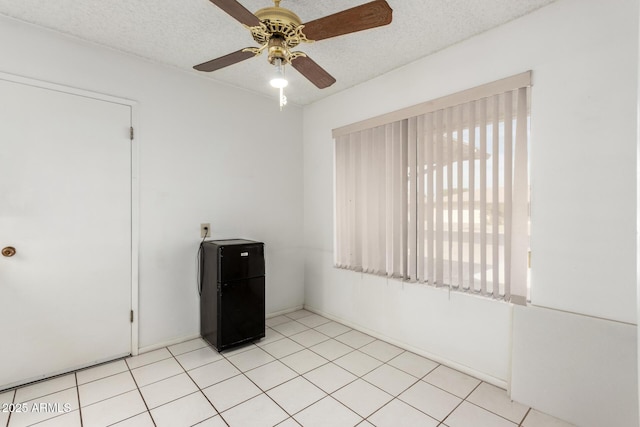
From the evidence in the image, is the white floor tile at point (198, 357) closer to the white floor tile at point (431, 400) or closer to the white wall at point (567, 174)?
the white floor tile at point (431, 400)

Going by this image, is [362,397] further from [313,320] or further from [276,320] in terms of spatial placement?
[276,320]

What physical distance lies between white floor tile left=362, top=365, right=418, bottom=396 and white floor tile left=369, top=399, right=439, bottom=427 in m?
0.15

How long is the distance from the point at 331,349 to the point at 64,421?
1.93 meters

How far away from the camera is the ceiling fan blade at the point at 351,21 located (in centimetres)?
140

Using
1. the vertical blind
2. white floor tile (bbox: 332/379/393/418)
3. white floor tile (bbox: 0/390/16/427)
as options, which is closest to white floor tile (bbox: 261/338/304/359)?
white floor tile (bbox: 332/379/393/418)

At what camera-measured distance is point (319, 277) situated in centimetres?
368

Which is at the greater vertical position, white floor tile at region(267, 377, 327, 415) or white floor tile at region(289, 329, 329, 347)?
white floor tile at region(289, 329, 329, 347)

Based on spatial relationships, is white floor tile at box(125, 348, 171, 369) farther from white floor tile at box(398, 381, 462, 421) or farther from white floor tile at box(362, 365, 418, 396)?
white floor tile at box(398, 381, 462, 421)

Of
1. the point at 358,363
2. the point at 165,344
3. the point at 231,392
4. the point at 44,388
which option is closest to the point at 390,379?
the point at 358,363

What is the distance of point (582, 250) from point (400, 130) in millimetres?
1617

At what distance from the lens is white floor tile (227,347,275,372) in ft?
8.08

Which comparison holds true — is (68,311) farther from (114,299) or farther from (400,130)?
(400,130)

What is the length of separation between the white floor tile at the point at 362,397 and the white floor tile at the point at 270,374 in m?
0.43

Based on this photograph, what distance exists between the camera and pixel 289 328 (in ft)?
10.7
